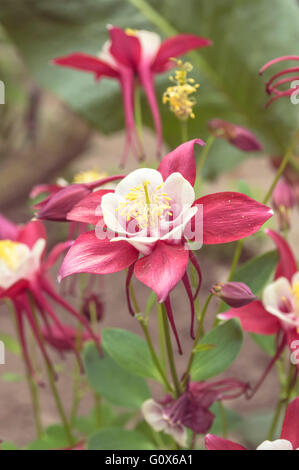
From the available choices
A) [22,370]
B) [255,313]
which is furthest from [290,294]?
[22,370]

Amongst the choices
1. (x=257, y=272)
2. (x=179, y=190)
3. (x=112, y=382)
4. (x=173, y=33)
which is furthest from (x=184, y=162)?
(x=173, y=33)

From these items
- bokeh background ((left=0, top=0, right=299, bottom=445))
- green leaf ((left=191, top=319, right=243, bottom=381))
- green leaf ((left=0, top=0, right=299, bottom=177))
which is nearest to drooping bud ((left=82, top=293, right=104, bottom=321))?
green leaf ((left=191, top=319, right=243, bottom=381))

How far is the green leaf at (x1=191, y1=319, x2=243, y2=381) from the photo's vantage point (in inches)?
14.0

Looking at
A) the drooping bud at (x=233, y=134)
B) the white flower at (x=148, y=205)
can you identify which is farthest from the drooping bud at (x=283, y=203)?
the white flower at (x=148, y=205)

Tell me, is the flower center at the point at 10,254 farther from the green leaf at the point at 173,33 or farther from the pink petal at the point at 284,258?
the green leaf at the point at 173,33

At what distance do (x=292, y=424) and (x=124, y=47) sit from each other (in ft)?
1.06

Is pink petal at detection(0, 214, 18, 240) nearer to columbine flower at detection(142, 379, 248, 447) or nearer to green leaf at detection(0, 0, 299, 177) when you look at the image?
columbine flower at detection(142, 379, 248, 447)

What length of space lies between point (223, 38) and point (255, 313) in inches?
20.6

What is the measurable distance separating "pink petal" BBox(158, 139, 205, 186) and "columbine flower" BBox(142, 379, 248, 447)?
13cm

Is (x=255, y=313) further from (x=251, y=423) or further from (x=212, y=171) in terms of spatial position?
(x=212, y=171)

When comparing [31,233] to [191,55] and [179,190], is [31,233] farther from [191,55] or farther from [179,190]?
[191,55]

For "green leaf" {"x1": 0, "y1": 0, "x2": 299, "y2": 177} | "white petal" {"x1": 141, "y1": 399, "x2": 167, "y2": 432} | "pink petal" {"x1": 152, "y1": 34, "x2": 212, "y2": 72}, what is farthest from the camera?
"green leaf" {"x1": 0, "y1": 0, "x2": 299, "y2": 177}

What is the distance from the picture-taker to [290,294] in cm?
39

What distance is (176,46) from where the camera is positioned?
0.48 metres
